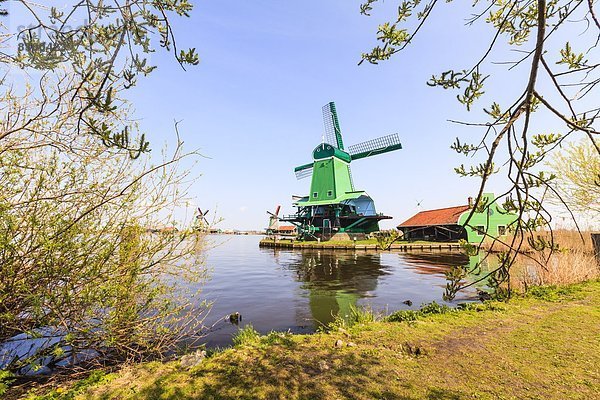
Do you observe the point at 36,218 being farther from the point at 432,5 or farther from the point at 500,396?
the point at 500,396

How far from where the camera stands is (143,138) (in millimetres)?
1599

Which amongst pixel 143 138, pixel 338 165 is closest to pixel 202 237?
pixel 143 138

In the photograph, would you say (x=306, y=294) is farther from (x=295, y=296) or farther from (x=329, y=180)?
(x=329, y=180)

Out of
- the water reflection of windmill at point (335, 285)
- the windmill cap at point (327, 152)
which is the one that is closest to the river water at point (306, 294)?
the water reflection of windmill at point (335, 285)

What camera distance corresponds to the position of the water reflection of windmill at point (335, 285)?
422 inches

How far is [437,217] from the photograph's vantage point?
4106cm

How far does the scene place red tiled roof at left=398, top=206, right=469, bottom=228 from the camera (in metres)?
37.0

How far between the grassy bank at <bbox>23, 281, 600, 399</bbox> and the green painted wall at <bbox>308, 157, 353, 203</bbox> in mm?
38279

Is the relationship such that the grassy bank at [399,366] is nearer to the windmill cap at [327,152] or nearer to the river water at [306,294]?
the river water at [306,294]

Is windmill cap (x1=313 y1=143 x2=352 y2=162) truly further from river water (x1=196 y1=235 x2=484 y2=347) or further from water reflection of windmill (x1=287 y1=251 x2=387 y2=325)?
river water (x1=196 y1=235 x2=484 y2=347)

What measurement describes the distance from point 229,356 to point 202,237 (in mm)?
2215

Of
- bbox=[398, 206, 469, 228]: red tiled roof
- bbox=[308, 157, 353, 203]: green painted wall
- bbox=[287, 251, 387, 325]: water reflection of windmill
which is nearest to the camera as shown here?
bbox=[287, 251, 387, 325]: water reflection of windmill

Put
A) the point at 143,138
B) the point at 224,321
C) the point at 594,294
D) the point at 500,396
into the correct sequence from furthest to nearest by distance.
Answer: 1. the point at 224,321
2. the point at 594,294
3. the point at 500,396
4. the point at 143,138

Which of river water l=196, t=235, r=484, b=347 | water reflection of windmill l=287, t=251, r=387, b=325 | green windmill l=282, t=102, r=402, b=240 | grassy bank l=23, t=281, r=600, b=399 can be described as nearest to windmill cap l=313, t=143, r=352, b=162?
green windmill l=282, t=102, r=402, b=240
